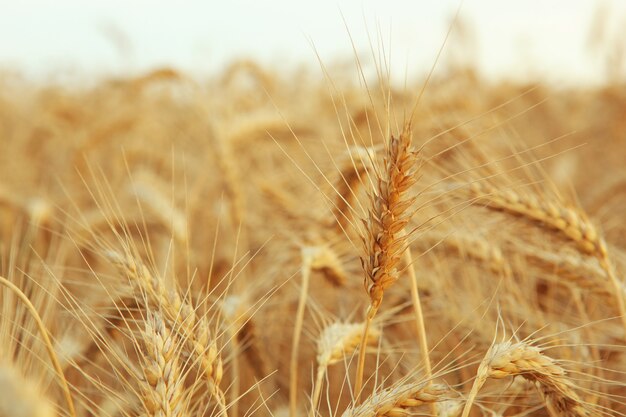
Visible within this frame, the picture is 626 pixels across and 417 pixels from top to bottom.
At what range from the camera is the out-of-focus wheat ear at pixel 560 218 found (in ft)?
4.22

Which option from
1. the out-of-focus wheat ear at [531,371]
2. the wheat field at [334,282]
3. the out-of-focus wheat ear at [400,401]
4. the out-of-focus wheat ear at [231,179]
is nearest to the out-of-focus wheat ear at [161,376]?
the wheat field at [334,282]

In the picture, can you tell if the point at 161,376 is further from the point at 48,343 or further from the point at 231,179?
the point at 231,179

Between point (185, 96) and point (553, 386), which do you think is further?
point (185, 96)

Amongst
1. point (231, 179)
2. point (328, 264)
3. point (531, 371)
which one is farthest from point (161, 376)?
point (231, 179)

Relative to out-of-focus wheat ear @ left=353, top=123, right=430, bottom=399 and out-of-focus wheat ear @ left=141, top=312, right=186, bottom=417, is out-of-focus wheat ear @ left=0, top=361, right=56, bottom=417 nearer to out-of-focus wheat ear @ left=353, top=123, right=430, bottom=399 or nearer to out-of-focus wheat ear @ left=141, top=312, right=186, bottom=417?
out-of-focus wheat ear @ left=141, top=312, right=186, bottom=417

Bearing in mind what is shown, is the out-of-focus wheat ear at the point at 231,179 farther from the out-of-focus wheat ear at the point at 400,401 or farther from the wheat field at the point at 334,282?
the out-of-focus wheat ear at the point at 400,401

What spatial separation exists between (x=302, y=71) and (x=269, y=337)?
6710 mm

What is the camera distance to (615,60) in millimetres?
5289

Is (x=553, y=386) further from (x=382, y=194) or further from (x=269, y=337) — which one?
(x=269, y=337)

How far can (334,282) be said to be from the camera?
1630mm

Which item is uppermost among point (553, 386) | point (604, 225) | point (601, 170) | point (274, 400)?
point (553, 386)

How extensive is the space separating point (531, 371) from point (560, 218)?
49 cm

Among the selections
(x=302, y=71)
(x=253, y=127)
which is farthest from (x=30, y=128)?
(x=302, y=71)

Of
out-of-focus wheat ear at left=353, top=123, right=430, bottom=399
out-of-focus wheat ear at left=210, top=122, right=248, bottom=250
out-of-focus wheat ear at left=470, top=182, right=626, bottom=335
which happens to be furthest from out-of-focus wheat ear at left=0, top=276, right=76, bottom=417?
out-of-focus wheat ear at left=210, top=122, right=248, bottom=250
